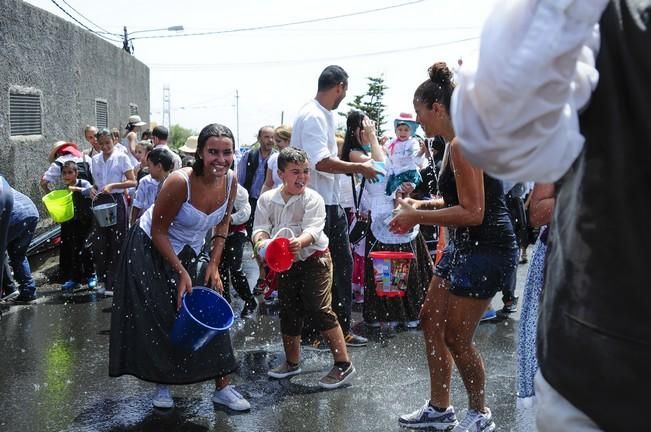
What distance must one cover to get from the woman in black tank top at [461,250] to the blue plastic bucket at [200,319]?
123 centimetres

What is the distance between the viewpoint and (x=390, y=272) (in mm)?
5812

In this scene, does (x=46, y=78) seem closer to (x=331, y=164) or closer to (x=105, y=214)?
(x=105, y=214)

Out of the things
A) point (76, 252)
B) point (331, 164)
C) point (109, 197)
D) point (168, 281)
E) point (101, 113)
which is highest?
point (101, 113)

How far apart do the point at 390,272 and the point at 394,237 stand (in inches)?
21.4

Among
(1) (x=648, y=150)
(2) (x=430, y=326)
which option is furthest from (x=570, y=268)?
(2) (x=430, y=326)

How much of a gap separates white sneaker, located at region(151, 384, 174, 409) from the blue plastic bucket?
1.19 feet

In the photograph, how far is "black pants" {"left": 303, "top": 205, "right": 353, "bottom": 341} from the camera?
18.5 ft

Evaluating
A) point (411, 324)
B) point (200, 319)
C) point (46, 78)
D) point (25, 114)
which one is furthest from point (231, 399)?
point (46, 78)

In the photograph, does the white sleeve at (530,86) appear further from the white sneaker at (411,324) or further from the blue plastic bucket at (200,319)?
the white sneaker at (411,324)

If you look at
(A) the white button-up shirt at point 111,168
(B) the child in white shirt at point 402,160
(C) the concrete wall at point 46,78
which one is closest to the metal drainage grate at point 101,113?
(C) the concrete wall at point 46,78

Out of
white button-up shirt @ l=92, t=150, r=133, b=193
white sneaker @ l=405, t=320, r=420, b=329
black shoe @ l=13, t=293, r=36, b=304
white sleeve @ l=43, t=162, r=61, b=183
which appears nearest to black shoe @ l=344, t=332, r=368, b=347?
white sneaker @ l=405, t=320, r=420, b=329

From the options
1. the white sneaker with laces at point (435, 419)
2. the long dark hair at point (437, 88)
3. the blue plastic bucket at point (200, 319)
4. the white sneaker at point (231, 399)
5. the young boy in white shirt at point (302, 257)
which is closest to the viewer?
the long dark hair at point (437, 88)

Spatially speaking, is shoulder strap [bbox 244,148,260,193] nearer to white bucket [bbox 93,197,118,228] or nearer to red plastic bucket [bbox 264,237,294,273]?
white bucket [bbox 93,197,118,228]

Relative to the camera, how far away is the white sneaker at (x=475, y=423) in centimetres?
382
